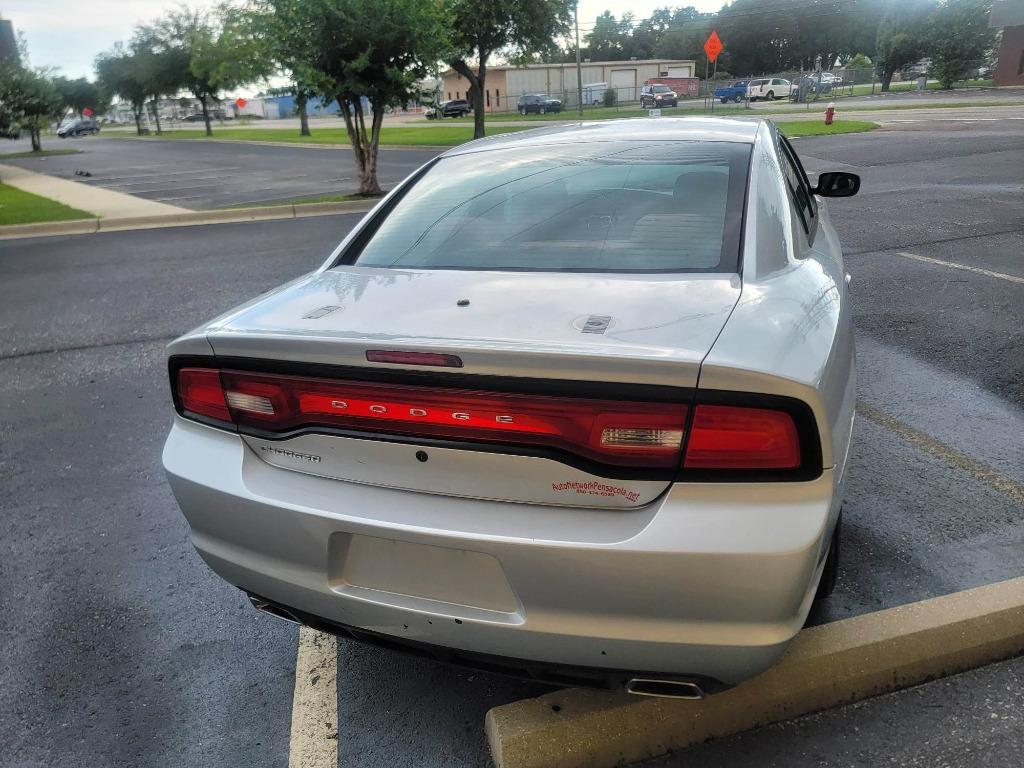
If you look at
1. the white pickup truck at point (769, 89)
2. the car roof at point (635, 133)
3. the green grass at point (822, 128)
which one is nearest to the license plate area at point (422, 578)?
the car roof at point (635, 133)

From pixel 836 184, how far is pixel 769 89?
55.9 m

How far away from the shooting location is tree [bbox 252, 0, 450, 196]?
41.9 feet

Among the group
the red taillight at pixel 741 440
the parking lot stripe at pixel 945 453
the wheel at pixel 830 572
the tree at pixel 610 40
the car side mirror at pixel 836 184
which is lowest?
the parking lot stripe at pixel 945 453

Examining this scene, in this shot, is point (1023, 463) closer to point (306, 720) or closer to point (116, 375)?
point (306, 720)

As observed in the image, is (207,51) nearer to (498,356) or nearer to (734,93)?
(734,93)

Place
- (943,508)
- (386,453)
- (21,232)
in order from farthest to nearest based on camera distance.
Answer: (21,232), (943,508), (386,453)

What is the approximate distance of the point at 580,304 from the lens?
215 centimetres

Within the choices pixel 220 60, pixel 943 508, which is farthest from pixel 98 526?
pixel 220 60

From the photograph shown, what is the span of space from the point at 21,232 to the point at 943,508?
13.2m

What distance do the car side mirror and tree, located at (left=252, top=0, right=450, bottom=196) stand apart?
10166 mm

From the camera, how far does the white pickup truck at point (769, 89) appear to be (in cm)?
5469

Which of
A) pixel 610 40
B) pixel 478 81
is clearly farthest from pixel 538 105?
pixel 610 40

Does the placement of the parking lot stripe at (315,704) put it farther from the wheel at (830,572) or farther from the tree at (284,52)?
the tree at (284,52)

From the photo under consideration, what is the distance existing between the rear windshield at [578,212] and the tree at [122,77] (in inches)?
2755
